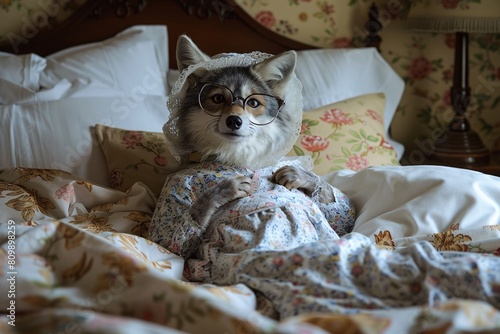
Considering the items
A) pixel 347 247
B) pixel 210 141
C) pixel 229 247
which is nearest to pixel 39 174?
pixel 210 141

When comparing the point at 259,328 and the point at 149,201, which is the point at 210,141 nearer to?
the point at 149,201

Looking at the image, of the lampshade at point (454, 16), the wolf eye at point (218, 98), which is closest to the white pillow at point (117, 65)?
the wolf eye at point (218, 98)

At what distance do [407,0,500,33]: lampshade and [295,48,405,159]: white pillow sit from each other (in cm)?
22

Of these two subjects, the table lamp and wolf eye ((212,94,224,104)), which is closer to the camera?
wolf eye ((212,94,224,104))

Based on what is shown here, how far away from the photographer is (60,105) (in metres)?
2.07

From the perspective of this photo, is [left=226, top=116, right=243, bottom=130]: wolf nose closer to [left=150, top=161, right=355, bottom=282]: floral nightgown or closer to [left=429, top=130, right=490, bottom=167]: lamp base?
[left=150, top=161, right=355, bottom=282]: floral nightgown

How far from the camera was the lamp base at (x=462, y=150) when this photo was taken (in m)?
2.53

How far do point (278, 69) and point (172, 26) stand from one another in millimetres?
978

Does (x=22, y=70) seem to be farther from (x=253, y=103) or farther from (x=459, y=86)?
(x=459, y=86)

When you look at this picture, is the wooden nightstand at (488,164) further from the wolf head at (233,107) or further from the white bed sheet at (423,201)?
the wolf head at (233,107)

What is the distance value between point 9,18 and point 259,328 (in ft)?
6.59

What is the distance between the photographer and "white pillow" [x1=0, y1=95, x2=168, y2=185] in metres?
2.01

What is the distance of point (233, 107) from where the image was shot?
159cm

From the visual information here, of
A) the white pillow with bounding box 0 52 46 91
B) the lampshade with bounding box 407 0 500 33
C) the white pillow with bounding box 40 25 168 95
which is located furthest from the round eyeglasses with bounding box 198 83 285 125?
the lampshade with bounding box 407 0 500 33
